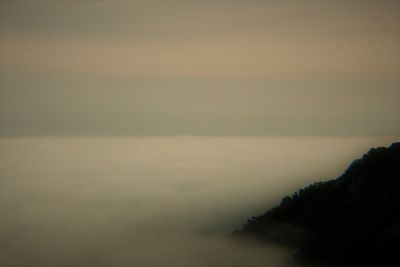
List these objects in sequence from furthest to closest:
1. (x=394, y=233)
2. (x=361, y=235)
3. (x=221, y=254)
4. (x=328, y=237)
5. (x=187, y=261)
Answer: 1. (x=187, y=261)
2. (x=221, y=254)
3. (x=328, y=237)
4. (x=361, y=235)
5. (x=394, y=233)

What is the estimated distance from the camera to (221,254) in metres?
168

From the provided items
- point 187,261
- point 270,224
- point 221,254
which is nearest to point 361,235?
point 270,224

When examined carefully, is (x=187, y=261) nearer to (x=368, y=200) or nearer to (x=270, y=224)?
(x=270, y=224)

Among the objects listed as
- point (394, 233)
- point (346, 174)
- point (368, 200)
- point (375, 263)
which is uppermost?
point (346, 174)

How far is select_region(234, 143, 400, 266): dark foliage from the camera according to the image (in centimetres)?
Answer: 9947

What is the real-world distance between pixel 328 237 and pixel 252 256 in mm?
32994

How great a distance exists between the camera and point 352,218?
4476 inches

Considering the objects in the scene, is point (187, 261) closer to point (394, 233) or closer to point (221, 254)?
point (221, 254)

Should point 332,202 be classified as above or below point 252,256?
above

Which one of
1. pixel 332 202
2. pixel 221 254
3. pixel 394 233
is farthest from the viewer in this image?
pixel 221 254

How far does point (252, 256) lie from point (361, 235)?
146ft

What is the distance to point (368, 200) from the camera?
368 ft

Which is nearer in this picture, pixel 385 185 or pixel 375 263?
pixel 375 263

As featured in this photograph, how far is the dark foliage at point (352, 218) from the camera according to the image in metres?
99.5
